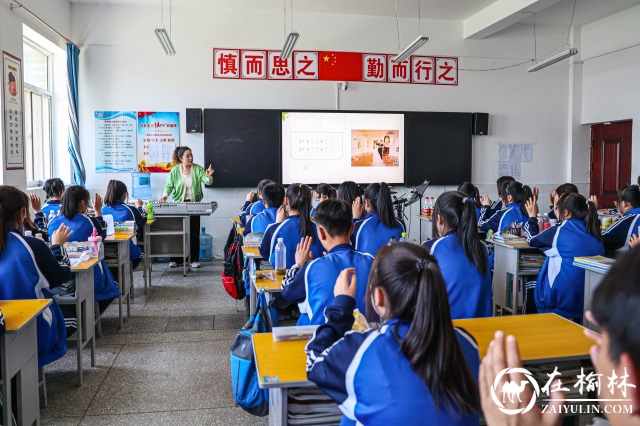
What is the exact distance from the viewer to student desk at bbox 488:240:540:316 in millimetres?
4523

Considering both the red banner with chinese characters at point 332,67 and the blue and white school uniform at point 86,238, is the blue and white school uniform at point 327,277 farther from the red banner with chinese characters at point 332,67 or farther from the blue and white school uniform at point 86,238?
the red banner with chinese characters at point 332,67

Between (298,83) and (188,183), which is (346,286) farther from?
(298,83)

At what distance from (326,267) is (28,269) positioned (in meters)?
1.49

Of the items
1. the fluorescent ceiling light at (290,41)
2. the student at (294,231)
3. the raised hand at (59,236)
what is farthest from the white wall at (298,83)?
the raised hand at (59,236)

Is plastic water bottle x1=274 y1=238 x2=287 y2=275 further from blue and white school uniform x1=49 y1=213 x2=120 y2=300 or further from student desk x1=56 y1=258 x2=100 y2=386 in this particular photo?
blue and white school uniform x1=49 y1=213 x2=120 y2=300

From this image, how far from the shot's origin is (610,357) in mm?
681

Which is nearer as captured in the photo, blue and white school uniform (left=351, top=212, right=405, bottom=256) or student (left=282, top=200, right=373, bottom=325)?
student (left=282, top=200, right=373, bottom=325)

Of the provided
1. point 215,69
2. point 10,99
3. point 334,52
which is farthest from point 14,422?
point 334,52

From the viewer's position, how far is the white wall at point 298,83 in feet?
24.5

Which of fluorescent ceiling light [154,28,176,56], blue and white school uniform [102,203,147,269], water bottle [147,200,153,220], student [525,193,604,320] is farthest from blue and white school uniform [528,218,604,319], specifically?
fluorescent ceiling light [154,28,176,56]

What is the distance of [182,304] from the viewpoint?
17.2ft

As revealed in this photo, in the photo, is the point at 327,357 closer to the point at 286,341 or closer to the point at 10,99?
the point at 286,341

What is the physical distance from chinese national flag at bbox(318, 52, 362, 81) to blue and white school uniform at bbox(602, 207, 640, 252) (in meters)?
4.71

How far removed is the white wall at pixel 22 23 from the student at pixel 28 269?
2.97 metres
